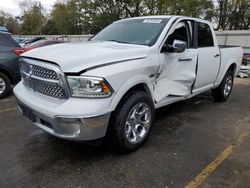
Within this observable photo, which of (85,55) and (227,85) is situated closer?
(85,55)

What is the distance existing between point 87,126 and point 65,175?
2.23 feet

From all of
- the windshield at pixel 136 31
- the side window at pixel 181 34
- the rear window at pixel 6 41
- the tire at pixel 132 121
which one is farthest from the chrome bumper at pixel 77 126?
the rear window at pixel 6 41

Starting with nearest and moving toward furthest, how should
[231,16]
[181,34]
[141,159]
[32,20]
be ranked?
[141,159] < [181,34] < [231,16] < [32,20]

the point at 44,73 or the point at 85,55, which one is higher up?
the point at 85,55

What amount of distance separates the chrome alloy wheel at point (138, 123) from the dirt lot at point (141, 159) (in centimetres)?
22

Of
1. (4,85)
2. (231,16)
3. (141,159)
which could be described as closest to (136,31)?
(141,159)

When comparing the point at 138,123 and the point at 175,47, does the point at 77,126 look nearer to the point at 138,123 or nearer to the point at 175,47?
the point at 138,123

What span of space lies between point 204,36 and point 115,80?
288 cm

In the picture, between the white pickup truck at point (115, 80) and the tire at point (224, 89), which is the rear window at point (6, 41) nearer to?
the white pickup truck at point (115, 80)

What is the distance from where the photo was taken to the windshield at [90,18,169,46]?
3.72m

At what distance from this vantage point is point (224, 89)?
5.88 m

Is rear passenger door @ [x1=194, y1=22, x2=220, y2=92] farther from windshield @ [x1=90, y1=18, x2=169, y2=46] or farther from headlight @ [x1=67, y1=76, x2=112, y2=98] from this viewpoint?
headlight @ [x1=67, y1=76, x2=112, y2=98]

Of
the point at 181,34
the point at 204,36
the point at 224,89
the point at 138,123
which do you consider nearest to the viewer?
the point at 138,123

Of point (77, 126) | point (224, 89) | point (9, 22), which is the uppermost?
point (9, 22)
